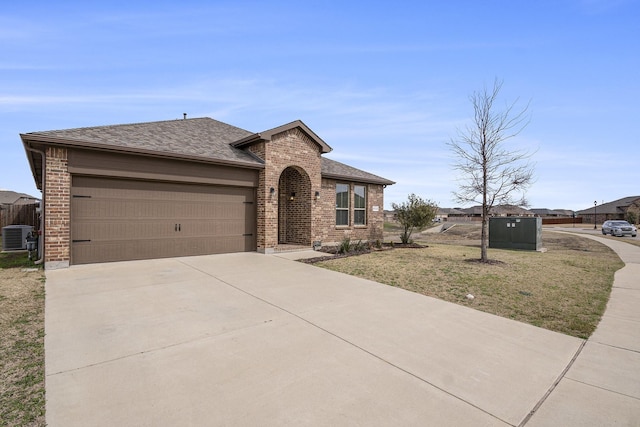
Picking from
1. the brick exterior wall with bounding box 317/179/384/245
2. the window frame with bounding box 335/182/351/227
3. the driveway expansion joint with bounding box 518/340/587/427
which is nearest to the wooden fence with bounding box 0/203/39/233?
the brick exterior wall with bounding box 317/179/384/245

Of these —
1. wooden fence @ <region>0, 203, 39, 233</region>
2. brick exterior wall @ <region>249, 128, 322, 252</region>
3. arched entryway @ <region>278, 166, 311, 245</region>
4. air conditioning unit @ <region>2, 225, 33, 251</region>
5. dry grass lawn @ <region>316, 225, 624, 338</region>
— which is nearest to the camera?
dry grass lawn @ <region>316, 225, 624, 338</region>

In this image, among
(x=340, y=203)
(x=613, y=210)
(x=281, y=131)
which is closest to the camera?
(x=281, y=131)

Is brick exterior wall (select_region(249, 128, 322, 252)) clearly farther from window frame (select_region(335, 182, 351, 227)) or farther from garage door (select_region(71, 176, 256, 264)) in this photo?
window frame (select_region(335, 182, 351, 227))

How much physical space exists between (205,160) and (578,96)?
42.4 ft

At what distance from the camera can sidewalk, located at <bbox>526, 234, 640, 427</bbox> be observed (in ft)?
7.77

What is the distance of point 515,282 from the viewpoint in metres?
7.25

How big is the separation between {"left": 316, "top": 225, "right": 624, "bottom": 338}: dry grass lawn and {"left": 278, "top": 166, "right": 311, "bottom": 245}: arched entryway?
3005 millimetres

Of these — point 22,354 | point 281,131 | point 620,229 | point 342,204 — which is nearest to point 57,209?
point 22,354

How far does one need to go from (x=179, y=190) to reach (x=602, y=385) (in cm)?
1027

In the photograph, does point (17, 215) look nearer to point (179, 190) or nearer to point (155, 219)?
point (155, 219)

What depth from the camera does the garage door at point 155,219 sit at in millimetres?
8203

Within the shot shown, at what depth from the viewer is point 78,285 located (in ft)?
20.2

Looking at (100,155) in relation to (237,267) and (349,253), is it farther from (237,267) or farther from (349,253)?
(349,253)

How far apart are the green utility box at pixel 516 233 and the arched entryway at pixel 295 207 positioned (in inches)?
376
